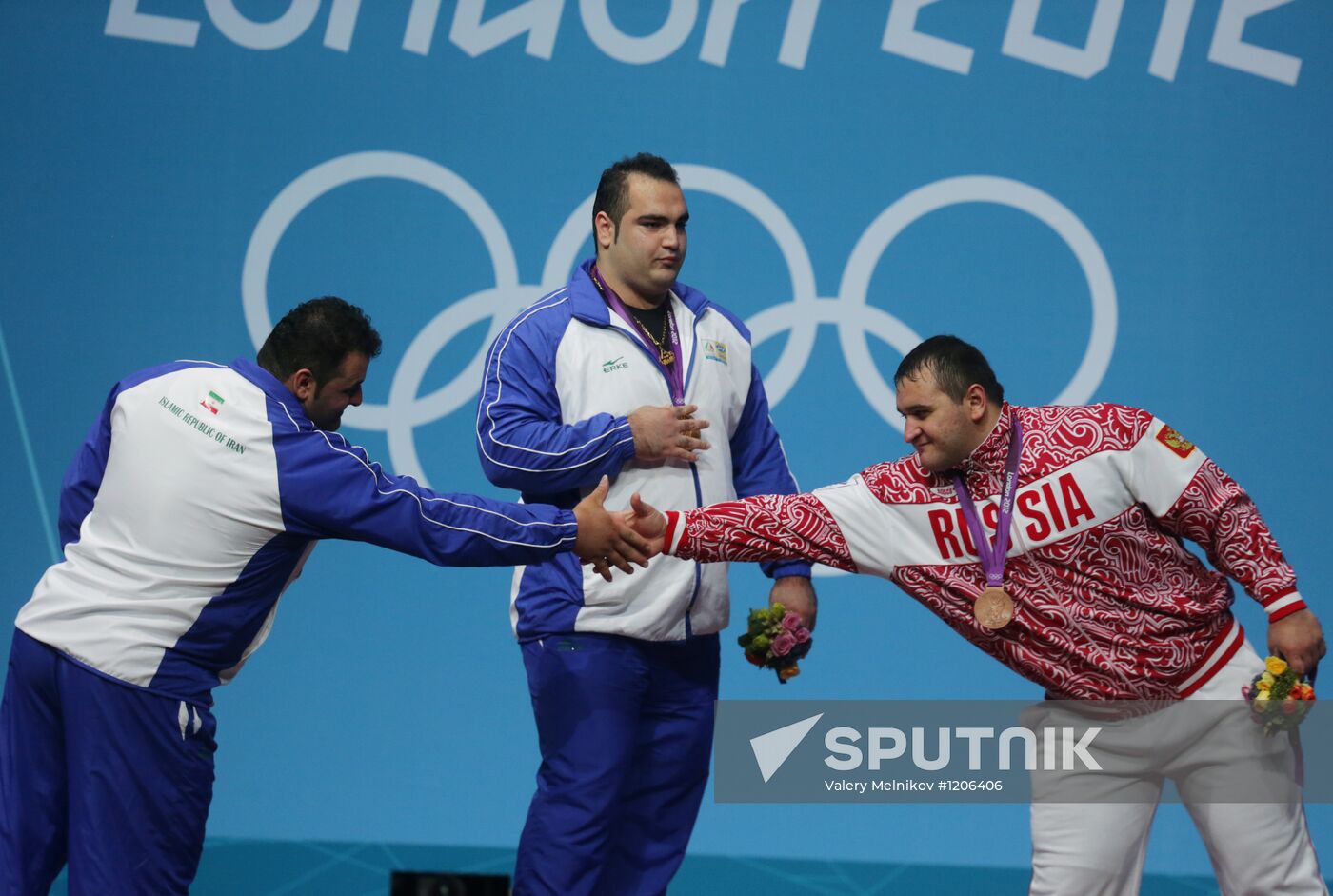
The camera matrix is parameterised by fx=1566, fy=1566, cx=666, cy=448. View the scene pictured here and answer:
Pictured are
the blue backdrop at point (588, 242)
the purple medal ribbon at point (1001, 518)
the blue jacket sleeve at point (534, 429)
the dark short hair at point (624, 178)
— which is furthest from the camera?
the blue backdrop at point (588, 242)

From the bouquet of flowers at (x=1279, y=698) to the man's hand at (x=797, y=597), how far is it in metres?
1.08

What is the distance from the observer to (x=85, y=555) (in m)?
3.41

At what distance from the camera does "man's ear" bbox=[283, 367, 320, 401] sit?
3484mm

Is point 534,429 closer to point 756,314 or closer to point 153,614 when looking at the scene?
point 153,614

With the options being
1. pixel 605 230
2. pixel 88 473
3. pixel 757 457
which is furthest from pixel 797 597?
pixel 88 473

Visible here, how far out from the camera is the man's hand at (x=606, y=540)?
141 inches

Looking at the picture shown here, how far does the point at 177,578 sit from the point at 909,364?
1.68 m

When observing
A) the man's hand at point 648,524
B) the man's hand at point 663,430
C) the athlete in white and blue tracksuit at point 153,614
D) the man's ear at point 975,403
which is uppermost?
the man's ear at point 975,403

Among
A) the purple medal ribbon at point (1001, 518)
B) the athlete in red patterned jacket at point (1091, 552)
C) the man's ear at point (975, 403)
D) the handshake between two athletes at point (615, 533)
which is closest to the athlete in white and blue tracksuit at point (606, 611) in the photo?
the handshake between two athletes at point (615, 533)

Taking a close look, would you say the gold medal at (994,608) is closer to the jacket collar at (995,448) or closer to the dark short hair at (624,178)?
→ the jacket collar at (995,448)

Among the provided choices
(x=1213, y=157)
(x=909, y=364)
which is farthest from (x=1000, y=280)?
(x=909, y=364)

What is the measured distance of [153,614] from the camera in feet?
10.9

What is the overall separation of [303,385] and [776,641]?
4.13ft

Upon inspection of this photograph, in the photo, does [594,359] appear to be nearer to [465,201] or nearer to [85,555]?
[85,555]
